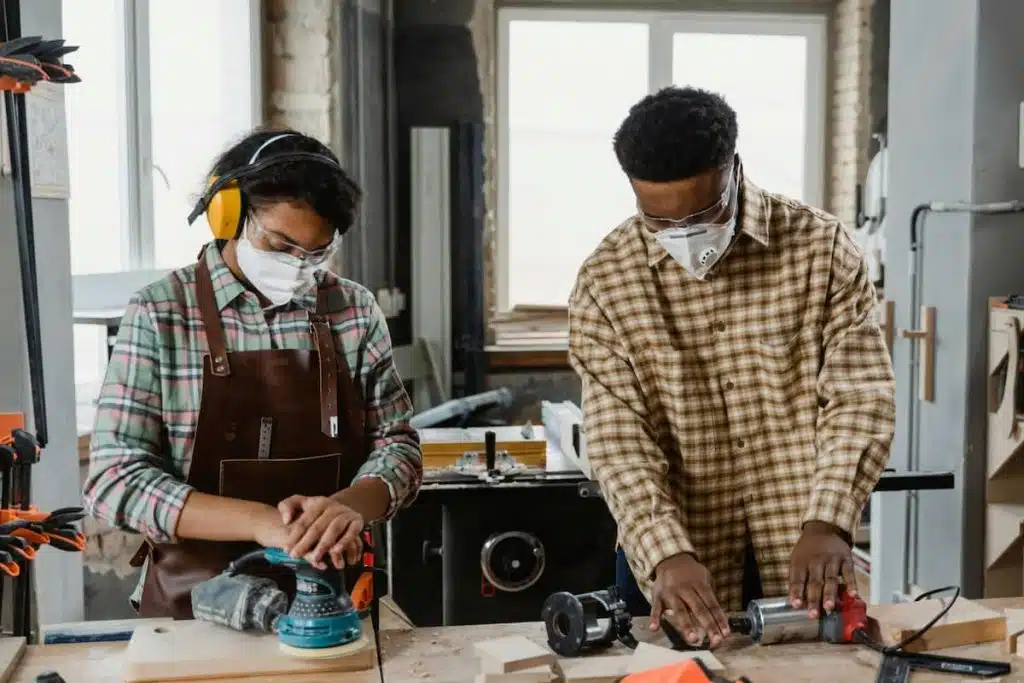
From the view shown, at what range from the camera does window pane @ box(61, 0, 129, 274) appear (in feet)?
11.9

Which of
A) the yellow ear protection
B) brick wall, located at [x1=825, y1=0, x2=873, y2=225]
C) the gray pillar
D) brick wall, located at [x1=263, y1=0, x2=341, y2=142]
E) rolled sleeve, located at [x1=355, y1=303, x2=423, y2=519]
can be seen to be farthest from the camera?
brick wall, located at [x1=825, y1=0, x2=873, y2=225]

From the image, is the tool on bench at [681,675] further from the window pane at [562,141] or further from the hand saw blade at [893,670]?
the window pane at [562,141]

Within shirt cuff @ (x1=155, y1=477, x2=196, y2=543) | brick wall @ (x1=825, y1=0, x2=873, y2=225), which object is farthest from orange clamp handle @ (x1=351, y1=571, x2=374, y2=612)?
brick wall @ (x1=825, y1=0, x2=873, y2=225)

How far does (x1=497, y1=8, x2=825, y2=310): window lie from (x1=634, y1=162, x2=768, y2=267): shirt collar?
3.93 m

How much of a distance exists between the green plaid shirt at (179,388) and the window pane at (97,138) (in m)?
1.73

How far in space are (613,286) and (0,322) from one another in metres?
1.14

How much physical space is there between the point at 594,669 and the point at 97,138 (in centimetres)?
278

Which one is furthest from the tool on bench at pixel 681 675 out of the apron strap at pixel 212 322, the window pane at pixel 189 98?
the window pane at pixel 189 98

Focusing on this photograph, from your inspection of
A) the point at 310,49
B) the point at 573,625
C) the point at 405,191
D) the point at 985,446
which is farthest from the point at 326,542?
the point at 405,191

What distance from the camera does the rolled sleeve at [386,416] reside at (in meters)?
2.09

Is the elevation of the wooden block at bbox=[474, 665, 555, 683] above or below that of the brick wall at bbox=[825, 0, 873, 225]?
below

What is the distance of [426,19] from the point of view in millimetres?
5781

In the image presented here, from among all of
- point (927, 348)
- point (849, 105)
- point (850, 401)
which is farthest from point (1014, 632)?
point (849, 105)

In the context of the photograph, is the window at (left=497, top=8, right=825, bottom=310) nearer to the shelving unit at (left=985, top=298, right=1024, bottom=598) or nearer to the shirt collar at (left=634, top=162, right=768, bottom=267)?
the shelving unit at (left=985, top=298, right=1024, bottom=598)
